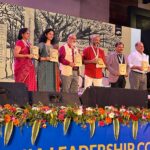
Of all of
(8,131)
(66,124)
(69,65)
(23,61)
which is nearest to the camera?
(8,131)

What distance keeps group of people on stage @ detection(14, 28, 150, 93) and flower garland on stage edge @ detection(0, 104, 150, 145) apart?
279 cm

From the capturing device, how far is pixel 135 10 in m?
8.14

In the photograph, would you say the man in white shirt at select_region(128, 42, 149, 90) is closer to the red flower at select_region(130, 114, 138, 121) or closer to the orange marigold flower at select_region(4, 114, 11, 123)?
the red flower at select_region(130, 114, 138, 121)

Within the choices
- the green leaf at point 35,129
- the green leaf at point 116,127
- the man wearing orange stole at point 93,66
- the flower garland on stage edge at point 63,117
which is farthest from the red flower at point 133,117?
the man wearing orange stole at point 93,66

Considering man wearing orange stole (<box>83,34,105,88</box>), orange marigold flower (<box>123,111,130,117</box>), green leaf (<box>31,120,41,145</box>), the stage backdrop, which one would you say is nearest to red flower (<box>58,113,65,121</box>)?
green leaf (<box>31,120,41,145</box>)

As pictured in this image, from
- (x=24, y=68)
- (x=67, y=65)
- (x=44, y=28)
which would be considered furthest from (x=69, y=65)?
(x=44, y=28)

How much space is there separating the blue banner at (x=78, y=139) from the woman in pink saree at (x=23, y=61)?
9.26ft

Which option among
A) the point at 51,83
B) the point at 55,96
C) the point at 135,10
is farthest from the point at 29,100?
the point at 135,10

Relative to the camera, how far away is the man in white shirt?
206 inches

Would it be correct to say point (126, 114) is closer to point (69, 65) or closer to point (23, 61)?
point (23, 61)

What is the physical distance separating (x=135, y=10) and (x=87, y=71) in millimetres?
3615

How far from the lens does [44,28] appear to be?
5695 mm

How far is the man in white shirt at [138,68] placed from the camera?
524 centimetres

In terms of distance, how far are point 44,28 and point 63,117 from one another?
170 inches
